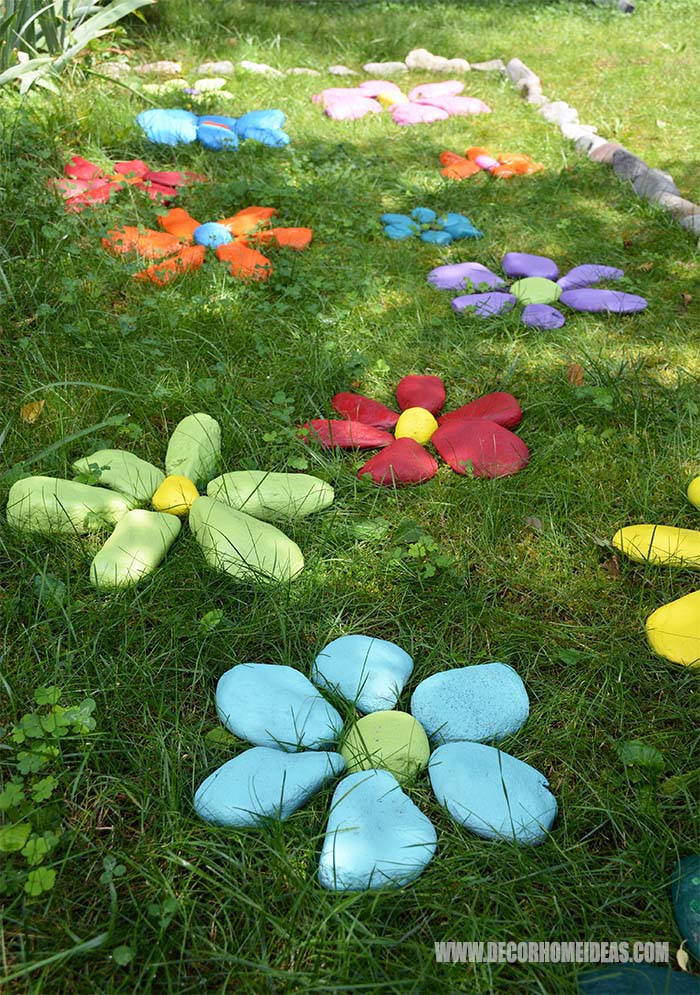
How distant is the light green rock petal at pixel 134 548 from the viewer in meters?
1.73

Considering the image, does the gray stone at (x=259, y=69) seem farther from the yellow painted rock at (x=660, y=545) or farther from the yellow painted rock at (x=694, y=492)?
the yellow painted rock at (x=660, y=545)

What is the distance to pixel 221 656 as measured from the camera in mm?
1633

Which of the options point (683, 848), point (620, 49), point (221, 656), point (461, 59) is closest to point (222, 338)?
point (221, 656)

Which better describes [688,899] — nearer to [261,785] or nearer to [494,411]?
[261,785]

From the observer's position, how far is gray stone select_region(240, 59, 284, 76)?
4.89 meters

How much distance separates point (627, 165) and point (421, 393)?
7.17 feet

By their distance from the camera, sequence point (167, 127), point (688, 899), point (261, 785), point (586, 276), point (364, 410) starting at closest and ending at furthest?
1. point (688, 899)
2. point (261, 785)
3. point (364, 410)
4. point (586, 276)
5. point (167, 127)

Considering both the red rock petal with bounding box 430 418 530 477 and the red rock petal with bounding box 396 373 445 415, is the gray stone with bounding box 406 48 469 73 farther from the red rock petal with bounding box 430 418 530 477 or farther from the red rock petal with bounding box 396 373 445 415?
the red rock petal with bounding box 430 418 530 477

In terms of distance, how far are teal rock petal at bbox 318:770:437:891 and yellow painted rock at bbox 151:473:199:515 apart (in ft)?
2.62

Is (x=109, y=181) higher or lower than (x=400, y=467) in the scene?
higher

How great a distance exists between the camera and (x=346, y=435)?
2.18 m

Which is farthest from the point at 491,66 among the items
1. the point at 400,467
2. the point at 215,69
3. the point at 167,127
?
the point at 400,467

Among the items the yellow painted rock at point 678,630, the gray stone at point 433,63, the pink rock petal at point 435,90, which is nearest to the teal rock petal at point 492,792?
the yellow painted rock at point 678,630

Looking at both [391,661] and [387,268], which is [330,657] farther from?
[387,268]
